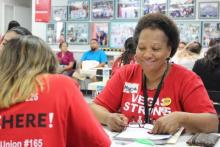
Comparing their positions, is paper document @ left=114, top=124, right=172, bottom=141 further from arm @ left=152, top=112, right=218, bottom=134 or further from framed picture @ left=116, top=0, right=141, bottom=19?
framed picture @ left=116, top=0, right=141, bottom=19

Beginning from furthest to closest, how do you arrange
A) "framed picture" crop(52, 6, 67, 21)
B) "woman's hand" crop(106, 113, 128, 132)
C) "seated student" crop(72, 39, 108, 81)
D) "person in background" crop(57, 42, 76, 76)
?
"framed picture" crop(52, 6, 67, 21) → "person in background" crop(57, 42, 76, 76) → "seated student" crop(72, 39, 108, 81) → "woman's hand" crop(106, 113, 128, 132)

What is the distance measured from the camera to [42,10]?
9414 mm

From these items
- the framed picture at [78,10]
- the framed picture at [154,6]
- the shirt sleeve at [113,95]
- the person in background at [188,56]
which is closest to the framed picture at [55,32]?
the framed picture at [78,10]

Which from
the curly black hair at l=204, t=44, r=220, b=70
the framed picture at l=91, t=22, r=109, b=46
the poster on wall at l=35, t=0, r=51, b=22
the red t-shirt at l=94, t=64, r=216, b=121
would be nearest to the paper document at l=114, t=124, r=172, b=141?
the red t-shirt at l=94, t=64, r=216, b=121

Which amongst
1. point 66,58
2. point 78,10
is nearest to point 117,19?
point 78,10

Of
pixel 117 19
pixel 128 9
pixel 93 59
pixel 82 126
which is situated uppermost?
pixel 128 9

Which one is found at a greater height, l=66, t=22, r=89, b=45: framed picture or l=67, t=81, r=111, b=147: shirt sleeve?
l=66, t=22, r=89, b=45: framed picture

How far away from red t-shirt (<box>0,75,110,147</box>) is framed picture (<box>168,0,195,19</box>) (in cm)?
800

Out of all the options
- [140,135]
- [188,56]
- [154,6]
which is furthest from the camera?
[154,6]

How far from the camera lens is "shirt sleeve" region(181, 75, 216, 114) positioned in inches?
79.9

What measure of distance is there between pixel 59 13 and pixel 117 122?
9.20 meters

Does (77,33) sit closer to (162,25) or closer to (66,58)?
(66,58)

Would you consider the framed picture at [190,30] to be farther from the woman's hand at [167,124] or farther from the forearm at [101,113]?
the woman's hand at [167,124]

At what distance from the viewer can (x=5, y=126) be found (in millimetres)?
1392
